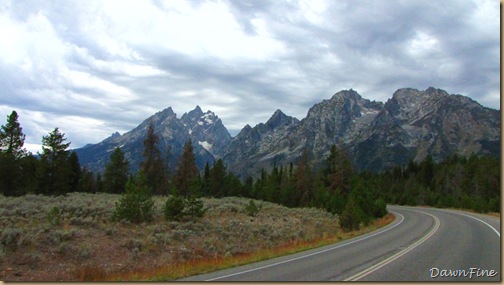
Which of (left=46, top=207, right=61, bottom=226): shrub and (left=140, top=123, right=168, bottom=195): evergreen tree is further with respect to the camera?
(left=140, top=123, right=168, bottom=195): evergreen tree

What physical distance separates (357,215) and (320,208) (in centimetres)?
2282

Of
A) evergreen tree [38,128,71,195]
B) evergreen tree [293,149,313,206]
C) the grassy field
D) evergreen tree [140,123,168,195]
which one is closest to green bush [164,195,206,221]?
the grassy field

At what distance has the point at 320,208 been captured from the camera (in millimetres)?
54250

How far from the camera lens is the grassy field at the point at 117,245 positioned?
50.1 feet

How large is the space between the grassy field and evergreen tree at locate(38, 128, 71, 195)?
1685 centimetres

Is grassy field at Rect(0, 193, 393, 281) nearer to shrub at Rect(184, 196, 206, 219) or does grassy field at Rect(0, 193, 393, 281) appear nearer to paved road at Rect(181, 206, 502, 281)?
shrub at Rect(184, 196, 206, 219)

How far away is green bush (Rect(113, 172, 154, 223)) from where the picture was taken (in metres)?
25.6

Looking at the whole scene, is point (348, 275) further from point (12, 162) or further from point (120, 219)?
point (12, 162)

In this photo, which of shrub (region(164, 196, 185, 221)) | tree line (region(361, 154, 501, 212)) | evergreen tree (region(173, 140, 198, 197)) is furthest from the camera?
tree line (region(361, 154, 501, 212))

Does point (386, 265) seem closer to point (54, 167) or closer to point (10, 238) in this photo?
point (10, 238)

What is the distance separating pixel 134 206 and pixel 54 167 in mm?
23926

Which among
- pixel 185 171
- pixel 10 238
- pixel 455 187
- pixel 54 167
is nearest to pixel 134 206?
pixel 10 238

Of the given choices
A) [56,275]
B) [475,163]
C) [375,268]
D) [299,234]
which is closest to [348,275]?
[375,268]

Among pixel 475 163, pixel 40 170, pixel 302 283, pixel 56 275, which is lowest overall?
pixel 56 275
